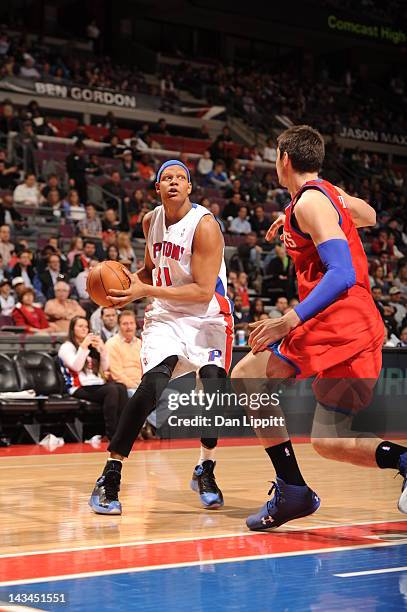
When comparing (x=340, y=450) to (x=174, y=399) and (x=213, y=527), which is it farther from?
(x=174, y=399)

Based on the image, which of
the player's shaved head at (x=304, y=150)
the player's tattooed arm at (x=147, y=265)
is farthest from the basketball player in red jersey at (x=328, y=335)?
the player's tattooed arm at (x=147, y=265)

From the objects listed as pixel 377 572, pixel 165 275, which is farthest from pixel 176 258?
pixel 377 572

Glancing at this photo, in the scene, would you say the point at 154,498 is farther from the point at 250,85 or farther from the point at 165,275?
the point at 250,85

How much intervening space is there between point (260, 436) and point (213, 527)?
60 centimetres

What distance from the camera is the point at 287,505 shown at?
455 cm

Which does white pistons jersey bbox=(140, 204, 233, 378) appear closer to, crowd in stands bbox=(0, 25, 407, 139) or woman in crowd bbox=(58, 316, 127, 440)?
woman in crowd bbox=(58, 316, 127, 440)

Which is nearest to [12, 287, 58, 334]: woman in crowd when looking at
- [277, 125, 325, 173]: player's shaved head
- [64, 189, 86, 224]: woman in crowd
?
[64, 189, 86, 224]: woman in crowd

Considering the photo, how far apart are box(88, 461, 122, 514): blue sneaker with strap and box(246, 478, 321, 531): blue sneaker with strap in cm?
88

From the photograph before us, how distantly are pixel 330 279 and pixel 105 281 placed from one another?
143 cm

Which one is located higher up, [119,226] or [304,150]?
[119,226]

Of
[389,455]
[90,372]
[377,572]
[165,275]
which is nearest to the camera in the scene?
[377,572]

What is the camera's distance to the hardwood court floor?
15.0 feet

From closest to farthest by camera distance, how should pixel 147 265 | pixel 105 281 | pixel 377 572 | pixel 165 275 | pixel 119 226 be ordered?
pixel 377 572 → pixel 105 281 → pixel 165 275 → pixel 147 265 → pixel 119 226

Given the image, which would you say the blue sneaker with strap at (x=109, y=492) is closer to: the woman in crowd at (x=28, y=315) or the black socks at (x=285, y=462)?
the black socks at (x=285, y=462)
